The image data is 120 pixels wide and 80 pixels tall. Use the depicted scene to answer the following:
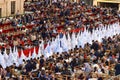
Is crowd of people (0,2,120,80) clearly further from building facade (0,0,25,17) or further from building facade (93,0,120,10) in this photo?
building facade (93,0,120,10)

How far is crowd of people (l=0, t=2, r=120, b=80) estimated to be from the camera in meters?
26.9

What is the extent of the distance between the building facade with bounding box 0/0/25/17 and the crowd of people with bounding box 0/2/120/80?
4.33 ft

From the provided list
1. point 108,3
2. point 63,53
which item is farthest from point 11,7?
point 108,3

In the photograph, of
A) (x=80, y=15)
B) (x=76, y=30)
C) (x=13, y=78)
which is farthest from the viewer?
(x=80, y=15)

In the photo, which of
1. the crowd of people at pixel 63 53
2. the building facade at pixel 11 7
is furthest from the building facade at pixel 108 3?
the building facade at pixel 11 7

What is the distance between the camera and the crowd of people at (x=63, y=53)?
88.2 feet

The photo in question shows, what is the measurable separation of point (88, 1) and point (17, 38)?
47063 mm

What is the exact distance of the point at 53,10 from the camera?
5672 centimetres

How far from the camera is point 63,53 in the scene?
31984 millimetres

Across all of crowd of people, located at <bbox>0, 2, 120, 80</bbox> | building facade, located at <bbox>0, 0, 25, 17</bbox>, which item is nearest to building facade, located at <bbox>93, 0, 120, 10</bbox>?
crowd of people, located at <bbox>0, 2, 120, 80</bbox>

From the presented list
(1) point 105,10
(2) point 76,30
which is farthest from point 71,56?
(1) point 105,10

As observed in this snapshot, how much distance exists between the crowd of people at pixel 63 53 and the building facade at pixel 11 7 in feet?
4.33

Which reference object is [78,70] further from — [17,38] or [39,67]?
[17,38]

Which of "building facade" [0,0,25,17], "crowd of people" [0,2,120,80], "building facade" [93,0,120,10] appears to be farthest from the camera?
"building facade" [93,0,120,10]
